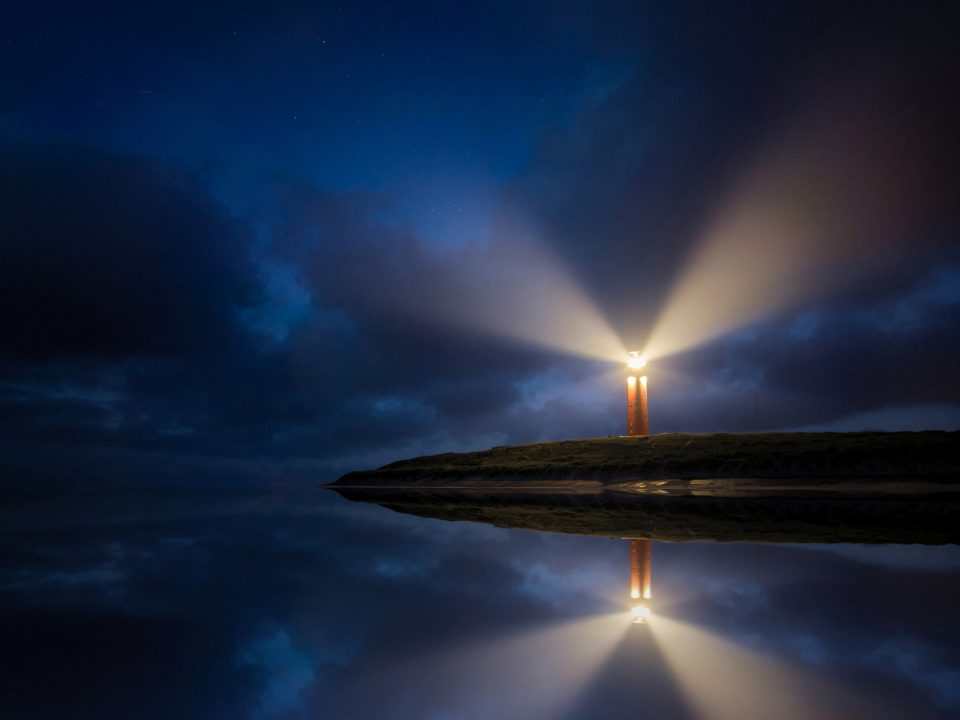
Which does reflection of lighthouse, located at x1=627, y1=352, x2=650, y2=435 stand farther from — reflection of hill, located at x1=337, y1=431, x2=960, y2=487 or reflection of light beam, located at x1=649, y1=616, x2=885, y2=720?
reflection of light beam, located at x1=649, y1=616, x2=885, y2=720

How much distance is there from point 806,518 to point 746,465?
17.8m

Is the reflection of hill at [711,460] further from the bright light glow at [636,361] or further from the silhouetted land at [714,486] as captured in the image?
the bright light glow at [636,361]

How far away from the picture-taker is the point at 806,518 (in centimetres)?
1220

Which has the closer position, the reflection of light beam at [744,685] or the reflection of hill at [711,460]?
the reflection of light beam at [744,685]

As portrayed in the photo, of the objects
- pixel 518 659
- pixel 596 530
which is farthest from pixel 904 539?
pixel 518 659

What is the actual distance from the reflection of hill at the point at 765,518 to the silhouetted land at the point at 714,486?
0.11 ft

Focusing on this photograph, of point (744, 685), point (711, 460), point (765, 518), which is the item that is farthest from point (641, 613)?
point (711, 460)

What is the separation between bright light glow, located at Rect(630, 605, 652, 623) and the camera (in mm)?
5295

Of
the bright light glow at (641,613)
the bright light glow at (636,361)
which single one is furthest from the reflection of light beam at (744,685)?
the bright light glow at (636,361)

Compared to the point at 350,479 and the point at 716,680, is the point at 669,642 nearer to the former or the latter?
the point at 716,680

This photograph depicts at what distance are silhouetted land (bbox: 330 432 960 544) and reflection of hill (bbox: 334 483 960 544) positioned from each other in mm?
34

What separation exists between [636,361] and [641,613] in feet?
109

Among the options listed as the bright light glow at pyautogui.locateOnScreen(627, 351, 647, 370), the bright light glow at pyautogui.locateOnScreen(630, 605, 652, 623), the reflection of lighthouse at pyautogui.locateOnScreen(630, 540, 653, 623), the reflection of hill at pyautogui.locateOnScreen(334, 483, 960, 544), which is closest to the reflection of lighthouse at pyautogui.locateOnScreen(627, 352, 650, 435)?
the bright light glow at pyautogui.locateOnScreen(627, 351, 647, 370)

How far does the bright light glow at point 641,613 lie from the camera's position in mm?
5295
